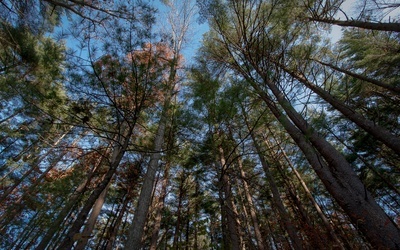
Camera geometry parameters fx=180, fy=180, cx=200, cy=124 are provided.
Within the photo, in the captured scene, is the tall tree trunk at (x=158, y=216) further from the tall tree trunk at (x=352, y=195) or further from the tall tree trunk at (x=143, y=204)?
the tall tree trunk at (x=352, y=195)

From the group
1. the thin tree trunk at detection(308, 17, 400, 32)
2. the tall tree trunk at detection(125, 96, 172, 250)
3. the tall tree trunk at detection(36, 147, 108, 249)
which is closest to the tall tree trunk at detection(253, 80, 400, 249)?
the tall tree trunk at detection(125, 96, 172, 250)

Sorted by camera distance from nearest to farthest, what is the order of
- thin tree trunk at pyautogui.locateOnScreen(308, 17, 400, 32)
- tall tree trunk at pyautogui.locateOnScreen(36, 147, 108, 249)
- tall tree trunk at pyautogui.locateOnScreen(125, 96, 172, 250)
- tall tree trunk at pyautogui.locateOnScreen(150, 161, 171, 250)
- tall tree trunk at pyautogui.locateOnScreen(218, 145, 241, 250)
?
tall tree trunk at pyautogui.locateOnScreen(36, 147, 108, 249) → tall tree trunk at pyautogui.locateOnScreen(125, 96, 172, 250) → tall tree trunk at pyautogui.locateOnScreen(218, 145, 241, 250) → thin tree trunk at pyautogui.locateOnScreen(308, 17, 400, 32) → tall tree trunk at pyautogui.locateOnScreen(150, 161, 171, 250)

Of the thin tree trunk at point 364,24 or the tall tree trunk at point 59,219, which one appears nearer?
the tall tree trunk at point 59,219

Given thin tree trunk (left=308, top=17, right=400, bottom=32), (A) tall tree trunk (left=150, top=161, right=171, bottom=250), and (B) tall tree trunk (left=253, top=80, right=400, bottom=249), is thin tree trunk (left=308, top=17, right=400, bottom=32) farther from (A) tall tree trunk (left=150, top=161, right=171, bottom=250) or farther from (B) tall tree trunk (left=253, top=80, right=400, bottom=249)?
(A) tall tree trunk (left=150, top=161, right=171, bottom=250)

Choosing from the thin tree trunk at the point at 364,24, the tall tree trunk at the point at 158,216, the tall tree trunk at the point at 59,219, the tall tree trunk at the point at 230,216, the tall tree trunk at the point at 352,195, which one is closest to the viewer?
the tall tree trunk at the point at 352,195

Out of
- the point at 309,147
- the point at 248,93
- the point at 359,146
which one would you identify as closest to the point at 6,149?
the point at 248,93

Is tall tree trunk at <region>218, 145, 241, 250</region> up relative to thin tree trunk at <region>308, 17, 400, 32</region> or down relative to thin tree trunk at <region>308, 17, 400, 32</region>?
down

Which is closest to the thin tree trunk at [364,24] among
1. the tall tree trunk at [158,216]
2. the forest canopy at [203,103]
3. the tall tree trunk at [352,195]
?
the forest canopy at [203,103]

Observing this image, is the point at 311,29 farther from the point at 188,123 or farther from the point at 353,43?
the point at 188,123

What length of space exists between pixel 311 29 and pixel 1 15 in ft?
30.0

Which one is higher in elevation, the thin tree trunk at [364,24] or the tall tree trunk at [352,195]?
the thin tree trunk at [364,24]

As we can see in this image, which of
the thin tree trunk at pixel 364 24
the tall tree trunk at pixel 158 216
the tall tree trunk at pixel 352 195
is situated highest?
the thin tree trunk at pixel 364 24

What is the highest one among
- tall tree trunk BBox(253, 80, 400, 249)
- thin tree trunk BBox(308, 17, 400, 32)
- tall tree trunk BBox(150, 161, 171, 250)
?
thin tree trunk BBox(308, 17, 400, 32)

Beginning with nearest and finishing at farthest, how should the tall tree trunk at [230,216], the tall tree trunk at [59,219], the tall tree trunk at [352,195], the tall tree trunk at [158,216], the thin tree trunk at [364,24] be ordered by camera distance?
the tall tree trunk at [352,195] → the tall tree trunk at [59,219] → the tall tree trunk at [230,216] → the thin tree trunk at [364,24] → the tall tree trunk at [158,216]
